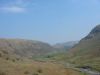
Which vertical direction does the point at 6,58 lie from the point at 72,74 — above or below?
above

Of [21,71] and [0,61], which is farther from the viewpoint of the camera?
[0,61]

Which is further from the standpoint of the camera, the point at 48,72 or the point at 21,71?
the point at 48,72

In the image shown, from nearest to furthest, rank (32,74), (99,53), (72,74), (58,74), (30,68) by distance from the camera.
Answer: (32,74), (30,68), (58,74), (72,74), (99,53)

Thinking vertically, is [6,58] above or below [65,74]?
above

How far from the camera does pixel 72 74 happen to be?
43.6 meters

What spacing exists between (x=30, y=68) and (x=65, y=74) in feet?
22.0

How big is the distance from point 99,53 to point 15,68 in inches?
6725

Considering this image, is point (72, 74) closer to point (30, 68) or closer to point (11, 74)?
point (30, 68)

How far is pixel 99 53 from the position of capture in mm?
199375

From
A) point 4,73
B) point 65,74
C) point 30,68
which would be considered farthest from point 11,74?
point 65,74

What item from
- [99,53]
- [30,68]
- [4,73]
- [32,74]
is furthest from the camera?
[99,53]

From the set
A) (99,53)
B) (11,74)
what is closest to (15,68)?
(11,74)

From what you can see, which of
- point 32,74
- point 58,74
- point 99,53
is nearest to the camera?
point 32,74

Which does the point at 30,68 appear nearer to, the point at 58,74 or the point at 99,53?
the point at 58,74
